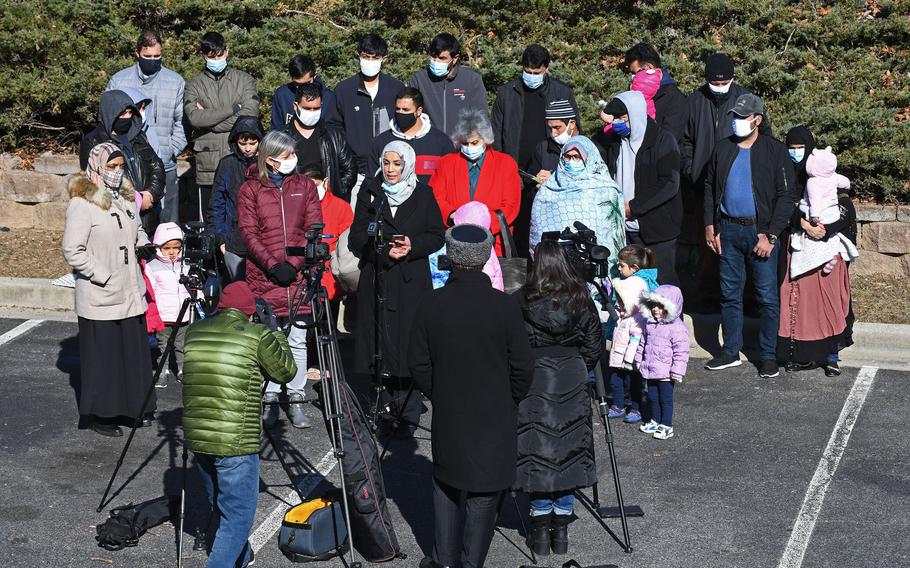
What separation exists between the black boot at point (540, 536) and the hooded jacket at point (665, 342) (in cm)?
192

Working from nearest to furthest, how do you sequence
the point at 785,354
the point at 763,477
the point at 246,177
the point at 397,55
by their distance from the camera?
1. the point at 763,477
2. the point at 246,177
3. the point at 785,354
4. the point at 397,55

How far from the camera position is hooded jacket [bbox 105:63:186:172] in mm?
11711

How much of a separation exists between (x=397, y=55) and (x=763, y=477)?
784 cm

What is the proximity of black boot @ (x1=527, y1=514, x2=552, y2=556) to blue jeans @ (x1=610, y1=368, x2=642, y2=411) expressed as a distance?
90.1 inches

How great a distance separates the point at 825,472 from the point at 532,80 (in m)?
4.61

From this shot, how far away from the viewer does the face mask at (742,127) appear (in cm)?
1009

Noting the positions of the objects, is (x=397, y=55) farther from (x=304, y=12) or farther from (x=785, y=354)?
(x=785, y=354)

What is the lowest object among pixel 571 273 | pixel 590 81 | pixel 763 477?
pixel 763 477

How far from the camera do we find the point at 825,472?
8.12 meters

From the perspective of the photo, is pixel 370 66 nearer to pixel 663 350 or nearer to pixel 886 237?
pixel 663 350

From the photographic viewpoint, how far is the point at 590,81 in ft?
44.2

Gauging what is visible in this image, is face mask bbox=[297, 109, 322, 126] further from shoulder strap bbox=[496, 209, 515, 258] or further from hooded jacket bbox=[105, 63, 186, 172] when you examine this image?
hooded jacket bbox=[105, 63, 186, 172]

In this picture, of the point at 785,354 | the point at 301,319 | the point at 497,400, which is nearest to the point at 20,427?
the point at 301,319

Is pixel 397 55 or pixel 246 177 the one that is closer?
pixel 246 177
